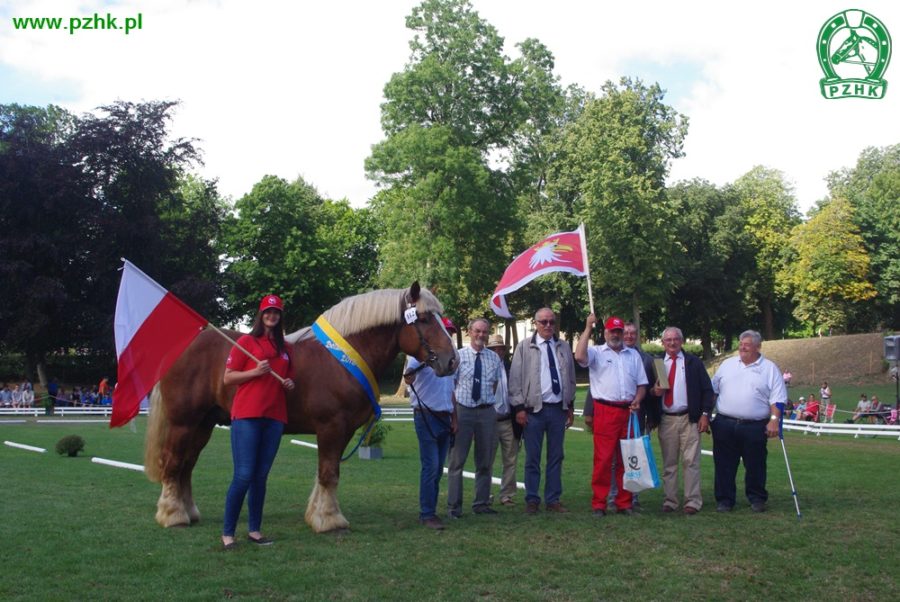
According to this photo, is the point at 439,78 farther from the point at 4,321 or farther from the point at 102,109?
the point at 4,321

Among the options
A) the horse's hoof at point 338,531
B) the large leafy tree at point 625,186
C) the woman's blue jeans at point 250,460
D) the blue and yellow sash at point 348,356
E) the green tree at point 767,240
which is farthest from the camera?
the green tree at point 767,240

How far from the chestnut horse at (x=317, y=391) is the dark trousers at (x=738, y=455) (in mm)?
3735

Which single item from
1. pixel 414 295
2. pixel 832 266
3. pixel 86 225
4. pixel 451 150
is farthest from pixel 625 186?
pixel 414 295

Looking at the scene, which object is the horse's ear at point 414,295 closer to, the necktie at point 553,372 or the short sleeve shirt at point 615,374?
the necktie at point 553,372

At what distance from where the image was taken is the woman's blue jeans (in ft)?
24.2

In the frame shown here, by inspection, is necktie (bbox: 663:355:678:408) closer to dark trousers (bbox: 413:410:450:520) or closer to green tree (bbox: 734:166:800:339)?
→ dark trousers (bbox: 413:410:450:520)

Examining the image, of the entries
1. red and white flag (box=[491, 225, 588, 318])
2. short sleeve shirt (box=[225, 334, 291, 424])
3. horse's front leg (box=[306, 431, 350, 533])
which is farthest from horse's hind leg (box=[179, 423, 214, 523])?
red and white flag (box=[491, 225, 588, 318])

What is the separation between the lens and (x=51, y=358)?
48.6 metres

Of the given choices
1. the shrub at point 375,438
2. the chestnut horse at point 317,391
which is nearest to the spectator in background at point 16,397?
the shrub at point 375,438

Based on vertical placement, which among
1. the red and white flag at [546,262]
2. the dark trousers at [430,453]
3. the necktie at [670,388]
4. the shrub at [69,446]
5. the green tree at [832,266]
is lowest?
the shrub at [69,446]

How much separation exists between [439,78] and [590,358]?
1380 inches

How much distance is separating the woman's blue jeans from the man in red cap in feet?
12.0

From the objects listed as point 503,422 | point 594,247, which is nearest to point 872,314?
point 594,247

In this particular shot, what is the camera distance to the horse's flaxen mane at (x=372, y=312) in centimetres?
860
